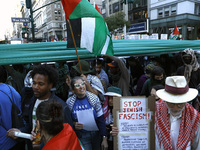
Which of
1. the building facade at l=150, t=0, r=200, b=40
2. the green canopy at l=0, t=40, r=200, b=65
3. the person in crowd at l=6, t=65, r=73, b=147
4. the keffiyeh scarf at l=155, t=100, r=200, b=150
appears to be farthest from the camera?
the building facade at l=150, t=0, r=200, b=40

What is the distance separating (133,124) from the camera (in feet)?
6.93

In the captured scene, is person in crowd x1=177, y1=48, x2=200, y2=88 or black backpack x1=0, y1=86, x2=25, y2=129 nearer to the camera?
black backpack x1=0, y1=86, x2=25, y2=129

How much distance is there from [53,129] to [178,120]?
132 centimetres

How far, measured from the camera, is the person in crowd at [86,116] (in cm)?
230

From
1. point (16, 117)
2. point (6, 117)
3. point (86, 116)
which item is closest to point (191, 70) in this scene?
point (86, 116)

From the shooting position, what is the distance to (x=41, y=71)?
2.15 m

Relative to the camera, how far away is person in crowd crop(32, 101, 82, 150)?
4.61 ft

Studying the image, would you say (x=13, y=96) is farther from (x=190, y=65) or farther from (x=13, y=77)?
(x=190, y=65)

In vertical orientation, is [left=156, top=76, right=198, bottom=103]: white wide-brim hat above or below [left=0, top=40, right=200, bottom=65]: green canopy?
below

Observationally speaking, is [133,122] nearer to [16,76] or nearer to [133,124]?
[133,124]

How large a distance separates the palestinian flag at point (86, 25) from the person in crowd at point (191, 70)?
8.66 ft

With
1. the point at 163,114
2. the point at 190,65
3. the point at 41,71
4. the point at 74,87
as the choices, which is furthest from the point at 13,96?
the point at 190,65

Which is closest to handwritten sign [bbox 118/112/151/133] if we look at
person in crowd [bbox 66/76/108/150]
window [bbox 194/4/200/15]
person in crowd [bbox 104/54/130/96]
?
person in crowd [bbox 66/76/108/150]

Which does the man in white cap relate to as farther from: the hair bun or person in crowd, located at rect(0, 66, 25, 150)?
person in crowd, located at rect(0, 66, 25, 150)
